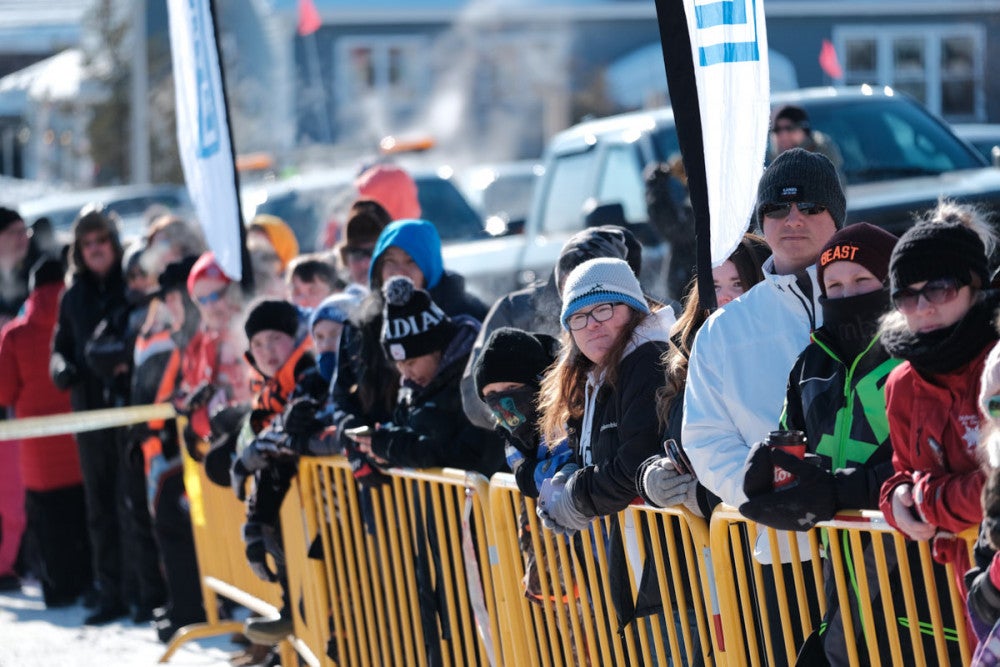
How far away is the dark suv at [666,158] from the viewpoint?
8.72 m

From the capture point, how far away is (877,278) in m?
3.99

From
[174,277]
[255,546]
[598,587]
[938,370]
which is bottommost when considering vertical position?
[255,546]

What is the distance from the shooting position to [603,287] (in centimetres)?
482

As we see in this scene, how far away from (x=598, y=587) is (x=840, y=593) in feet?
3.59

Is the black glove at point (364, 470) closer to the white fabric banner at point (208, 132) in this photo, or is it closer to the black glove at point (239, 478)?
the black glove at point (239, 478)

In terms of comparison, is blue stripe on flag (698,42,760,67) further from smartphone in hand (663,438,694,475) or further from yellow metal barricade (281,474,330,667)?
yellow metal barricade (281,474,330,667)

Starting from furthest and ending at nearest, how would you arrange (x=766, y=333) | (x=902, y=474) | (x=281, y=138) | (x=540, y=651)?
1. (x=281, y=138)
2. (x=540, y=651)
3. (x=766, y=333)
4. (x=902, y=474)

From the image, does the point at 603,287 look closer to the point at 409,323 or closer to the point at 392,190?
the point at 409,323

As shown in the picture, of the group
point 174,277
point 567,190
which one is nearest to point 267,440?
point 174,277

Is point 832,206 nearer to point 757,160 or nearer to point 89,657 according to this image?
point 757,160

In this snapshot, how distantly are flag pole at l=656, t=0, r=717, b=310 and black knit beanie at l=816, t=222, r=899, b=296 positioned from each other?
1.48 ft

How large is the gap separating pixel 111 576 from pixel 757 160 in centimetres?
649

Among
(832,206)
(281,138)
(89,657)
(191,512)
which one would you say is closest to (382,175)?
(191,512)

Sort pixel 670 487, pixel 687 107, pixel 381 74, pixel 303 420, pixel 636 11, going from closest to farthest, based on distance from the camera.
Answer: pixel 670 487 < pixel 687 107 < pixel 303 420 < pixel 636 11 < pixel 381 74
